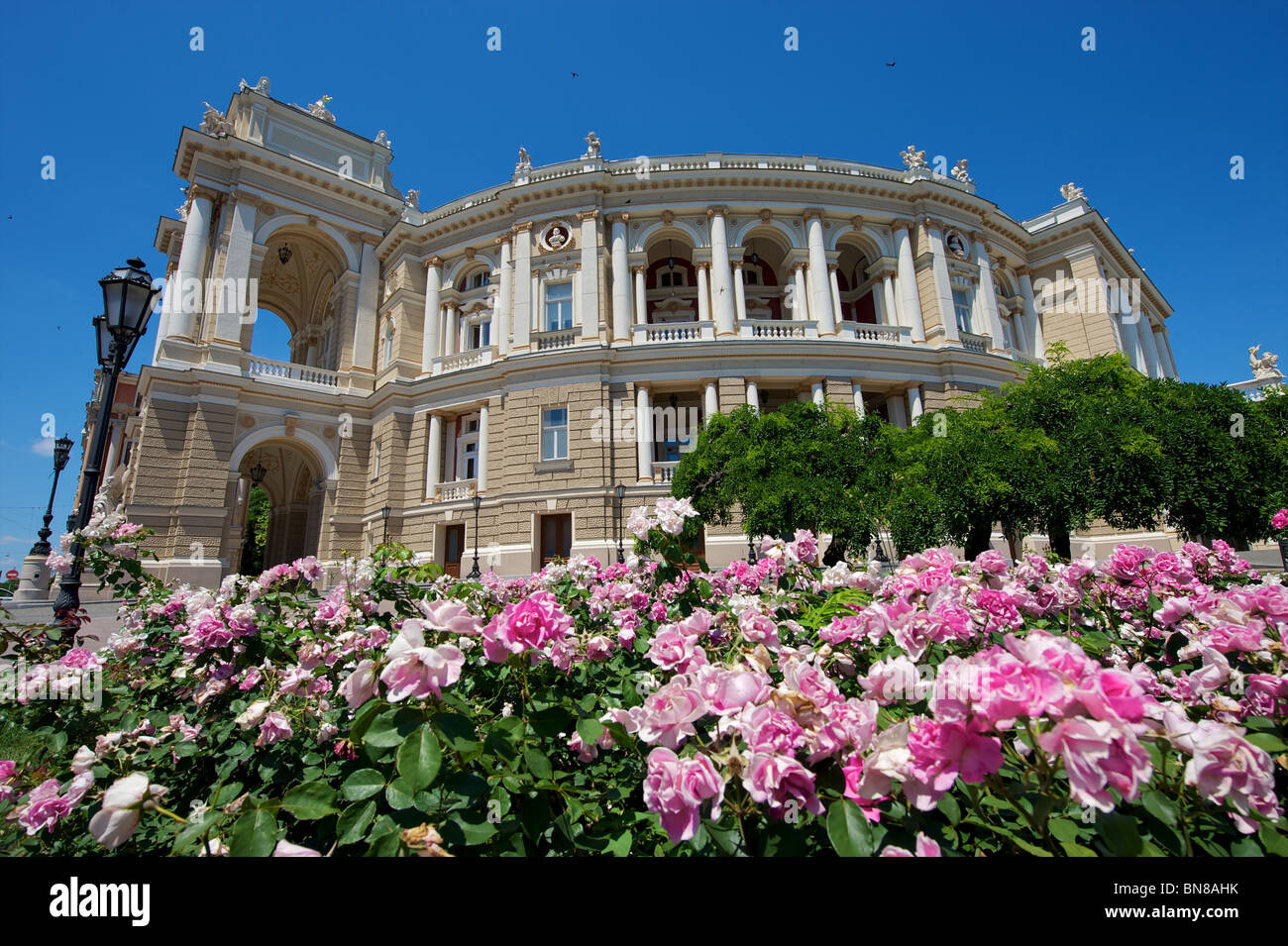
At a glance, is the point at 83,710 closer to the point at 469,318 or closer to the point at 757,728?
the point at 757,728

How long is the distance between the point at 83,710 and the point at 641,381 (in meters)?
19.7

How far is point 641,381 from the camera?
70.3 ft

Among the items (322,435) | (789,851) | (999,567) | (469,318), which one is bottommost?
(789,851)

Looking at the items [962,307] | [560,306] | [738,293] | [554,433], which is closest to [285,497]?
[554,433]

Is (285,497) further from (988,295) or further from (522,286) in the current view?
(988,295)

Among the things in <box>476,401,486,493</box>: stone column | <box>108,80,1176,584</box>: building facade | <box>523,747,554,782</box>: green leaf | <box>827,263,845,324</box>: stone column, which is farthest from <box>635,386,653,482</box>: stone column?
<box>523,747,554,782</box>: green leaf

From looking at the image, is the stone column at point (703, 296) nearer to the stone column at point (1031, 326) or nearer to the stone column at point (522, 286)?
the stone column at point (522, 286)

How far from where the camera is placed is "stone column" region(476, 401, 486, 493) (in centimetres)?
2208

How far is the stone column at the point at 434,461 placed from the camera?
22.8m

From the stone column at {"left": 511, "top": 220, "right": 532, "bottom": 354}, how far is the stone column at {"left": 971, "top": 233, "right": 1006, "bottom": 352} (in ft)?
65.1

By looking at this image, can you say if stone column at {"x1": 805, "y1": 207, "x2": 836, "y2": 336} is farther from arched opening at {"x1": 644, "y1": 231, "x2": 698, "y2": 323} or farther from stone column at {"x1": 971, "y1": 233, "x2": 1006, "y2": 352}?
stone column at {"x1": 971, "y1": 233, "x2": 1006, "y2": 352}
